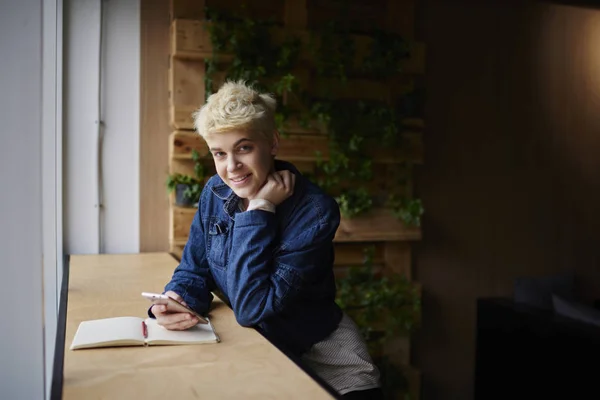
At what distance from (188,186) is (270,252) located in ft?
4.80

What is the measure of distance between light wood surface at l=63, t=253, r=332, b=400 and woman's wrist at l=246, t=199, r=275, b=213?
33cm

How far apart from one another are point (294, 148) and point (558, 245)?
79.9 inches

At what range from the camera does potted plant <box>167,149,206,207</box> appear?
10.5ft

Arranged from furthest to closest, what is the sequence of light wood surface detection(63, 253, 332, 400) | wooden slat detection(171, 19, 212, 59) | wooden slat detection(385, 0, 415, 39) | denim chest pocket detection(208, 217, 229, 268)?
wooden slat detection(385, 0, 415, 39), wooden slat detection(171, 19, 212, 59), denim chest pocket detection(208, 217, 229, 268), light wood surface detection(63, 253, 332, 400)

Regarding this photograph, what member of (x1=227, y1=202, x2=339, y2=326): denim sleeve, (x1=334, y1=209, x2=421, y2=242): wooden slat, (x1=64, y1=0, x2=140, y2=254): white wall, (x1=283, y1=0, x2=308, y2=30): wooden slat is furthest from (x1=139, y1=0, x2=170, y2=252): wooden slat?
(x1=227, y1=202, x2=339, y2=326): denim sleeve

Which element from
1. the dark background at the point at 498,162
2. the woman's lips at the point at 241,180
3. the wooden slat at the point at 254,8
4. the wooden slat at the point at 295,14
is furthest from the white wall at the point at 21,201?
the dark background at the point at 498,162

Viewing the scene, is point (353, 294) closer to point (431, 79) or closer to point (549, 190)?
point (431, 79)

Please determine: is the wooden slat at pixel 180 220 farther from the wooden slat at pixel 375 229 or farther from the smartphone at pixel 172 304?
the smartphone at pixel 172 304

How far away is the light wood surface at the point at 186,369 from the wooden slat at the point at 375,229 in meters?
1.55

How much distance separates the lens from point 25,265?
2238mm

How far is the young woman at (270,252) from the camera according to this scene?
1786 mm

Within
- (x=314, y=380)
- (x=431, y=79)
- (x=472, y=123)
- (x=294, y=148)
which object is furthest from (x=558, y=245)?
(x=314, y=380)

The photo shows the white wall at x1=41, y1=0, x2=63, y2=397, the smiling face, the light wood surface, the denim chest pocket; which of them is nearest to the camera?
the light wood surface

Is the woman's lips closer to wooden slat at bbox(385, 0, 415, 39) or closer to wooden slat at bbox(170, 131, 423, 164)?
wooden slat at bbox(170, 131, 423, 164)
